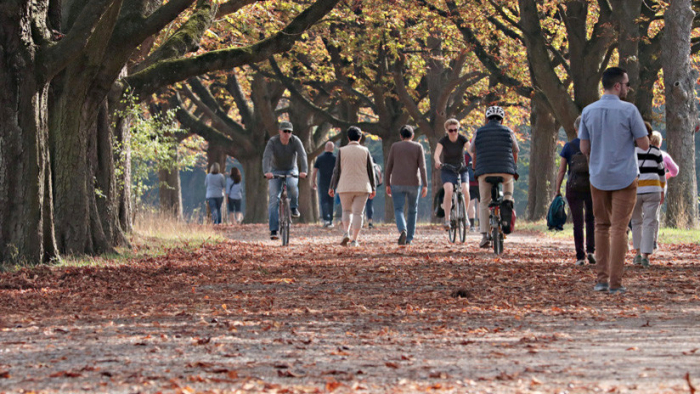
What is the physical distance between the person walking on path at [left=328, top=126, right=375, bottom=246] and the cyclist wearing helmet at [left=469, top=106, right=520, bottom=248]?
235cm

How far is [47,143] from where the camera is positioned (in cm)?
1165

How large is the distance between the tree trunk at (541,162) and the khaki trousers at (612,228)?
681 inches

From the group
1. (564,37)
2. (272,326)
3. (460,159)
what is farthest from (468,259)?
(564,37)

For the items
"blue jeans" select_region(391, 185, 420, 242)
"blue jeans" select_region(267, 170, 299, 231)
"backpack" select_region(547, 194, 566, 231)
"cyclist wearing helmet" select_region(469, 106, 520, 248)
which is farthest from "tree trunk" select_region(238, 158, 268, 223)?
"backpack" select_region(547, 194, 566, 231)

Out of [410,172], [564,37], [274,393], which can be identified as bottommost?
[274,393]

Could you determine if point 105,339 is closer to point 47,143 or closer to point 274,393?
point 274,393

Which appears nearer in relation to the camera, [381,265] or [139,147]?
[381,265]

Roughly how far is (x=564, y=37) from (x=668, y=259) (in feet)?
50.1

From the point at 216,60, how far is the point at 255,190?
59.5 ft

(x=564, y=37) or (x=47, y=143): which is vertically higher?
(x=564, y=37)

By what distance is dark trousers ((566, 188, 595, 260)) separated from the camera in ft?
38.9

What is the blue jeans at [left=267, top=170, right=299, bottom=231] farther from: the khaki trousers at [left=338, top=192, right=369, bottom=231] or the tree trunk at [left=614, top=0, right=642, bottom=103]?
the tree trunk at [left=614, top=0, right=642, bottom=103]

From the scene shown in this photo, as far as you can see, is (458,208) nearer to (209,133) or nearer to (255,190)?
(255,190)

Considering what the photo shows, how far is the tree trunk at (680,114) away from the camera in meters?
19.8
